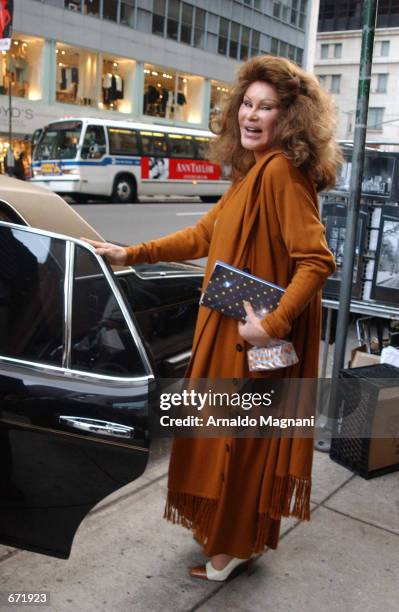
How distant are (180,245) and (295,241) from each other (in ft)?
1.79

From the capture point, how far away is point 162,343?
3.71 meters

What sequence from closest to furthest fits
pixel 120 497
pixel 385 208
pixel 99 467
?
pixel 99 467 → pixel 120 497 → pixel 385 208

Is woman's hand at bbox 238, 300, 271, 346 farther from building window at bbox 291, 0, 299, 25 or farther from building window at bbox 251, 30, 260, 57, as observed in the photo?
building window at bbox 291, 0, 299, 25

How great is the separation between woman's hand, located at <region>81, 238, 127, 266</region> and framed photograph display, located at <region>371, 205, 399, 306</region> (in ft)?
7.10

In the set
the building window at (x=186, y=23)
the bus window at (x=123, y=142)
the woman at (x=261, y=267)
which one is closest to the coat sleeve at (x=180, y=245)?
the woman at (x=261, y=267)

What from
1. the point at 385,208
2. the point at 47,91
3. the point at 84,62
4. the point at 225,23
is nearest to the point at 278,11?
the point at 225,23

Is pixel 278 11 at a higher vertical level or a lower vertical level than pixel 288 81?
higher

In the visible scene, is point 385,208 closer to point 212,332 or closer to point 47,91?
point 212,332

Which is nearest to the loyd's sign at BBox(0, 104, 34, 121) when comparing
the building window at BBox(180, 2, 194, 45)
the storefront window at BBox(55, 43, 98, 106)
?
the storefront window at BBox(55, 43, 98, 106)

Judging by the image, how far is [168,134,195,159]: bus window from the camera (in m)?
24.0

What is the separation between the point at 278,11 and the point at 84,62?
15726mm

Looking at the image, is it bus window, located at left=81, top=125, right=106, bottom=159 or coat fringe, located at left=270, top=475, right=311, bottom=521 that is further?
bus window, located at left=81, top=125, right=106, bottom=159

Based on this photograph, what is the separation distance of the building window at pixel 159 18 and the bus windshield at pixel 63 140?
1729cm

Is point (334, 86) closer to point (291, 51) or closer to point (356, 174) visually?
point (356, 174)
